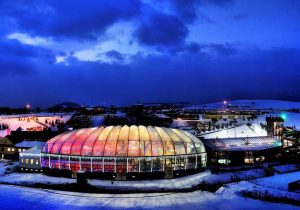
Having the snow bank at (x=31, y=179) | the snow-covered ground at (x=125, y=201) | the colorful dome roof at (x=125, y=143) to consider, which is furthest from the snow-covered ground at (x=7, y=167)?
the snow-covered ground at (x=125, y=201)

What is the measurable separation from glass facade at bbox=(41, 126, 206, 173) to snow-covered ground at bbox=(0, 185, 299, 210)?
594 cm

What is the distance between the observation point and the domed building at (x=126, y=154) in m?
37.0

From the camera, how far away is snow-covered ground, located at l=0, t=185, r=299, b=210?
27.1 meters

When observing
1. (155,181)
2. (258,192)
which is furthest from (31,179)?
(258,192)

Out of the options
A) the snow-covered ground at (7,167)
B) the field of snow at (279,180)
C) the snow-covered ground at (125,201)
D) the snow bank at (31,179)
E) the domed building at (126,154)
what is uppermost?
the domed building at (126,154)

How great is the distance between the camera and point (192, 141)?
4025 centimetres

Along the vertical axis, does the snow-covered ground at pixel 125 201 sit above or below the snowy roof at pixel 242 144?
below

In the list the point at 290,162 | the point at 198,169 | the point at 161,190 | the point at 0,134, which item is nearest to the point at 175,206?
the point at 161,190

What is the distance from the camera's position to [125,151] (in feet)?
123

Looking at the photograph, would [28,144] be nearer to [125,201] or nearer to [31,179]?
[31,179]

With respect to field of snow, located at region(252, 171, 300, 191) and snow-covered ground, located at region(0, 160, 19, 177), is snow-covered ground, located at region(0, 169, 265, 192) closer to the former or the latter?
field of snow, located at region(252, 171, 300, 191)

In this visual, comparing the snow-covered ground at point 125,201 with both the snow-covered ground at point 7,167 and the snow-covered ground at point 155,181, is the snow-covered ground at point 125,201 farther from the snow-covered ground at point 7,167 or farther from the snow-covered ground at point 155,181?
the snow-covered ground at point 7,167

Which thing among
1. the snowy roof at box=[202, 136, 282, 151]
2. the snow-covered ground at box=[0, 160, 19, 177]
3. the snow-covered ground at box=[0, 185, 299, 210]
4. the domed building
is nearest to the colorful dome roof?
the domed building

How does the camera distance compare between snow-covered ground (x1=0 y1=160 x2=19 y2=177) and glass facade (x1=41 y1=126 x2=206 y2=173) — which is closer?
glass facade (x1=41 y1=126 x2=206 y2=173)
